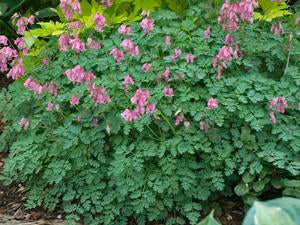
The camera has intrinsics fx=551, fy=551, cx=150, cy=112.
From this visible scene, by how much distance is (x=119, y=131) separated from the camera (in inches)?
128

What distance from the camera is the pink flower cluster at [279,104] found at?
2.91m

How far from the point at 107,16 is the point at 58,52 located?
1.36 feet

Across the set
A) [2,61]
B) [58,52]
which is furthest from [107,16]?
[2,61]

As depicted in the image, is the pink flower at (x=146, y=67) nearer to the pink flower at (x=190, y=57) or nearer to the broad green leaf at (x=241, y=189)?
the pink flower at (x=190, y=57)

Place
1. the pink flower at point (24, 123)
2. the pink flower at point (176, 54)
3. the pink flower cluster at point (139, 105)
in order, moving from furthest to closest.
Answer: the pink flower at point (24, 123), the pink flower at point (176, 54), the pink flower cluster at point (139, 105)

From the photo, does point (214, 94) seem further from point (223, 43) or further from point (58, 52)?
point (58, 52)

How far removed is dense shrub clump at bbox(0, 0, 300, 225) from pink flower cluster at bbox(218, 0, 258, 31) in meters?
0.09

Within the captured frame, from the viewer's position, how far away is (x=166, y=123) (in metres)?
3.08

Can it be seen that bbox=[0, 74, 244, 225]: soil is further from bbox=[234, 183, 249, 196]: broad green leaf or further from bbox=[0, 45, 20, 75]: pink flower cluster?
bbox=[0, 45, 20, 75]: pink flower cluster

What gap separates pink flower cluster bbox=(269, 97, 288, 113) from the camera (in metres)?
2.91

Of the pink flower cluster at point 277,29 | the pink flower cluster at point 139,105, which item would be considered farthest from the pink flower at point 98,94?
the pink flower cluster at point 277,29

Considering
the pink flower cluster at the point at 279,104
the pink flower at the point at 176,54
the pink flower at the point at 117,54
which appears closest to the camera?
the pink flower cluster at the point at 279,104

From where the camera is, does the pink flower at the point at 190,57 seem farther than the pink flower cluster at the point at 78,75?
Yes

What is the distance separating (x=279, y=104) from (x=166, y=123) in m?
0.62
